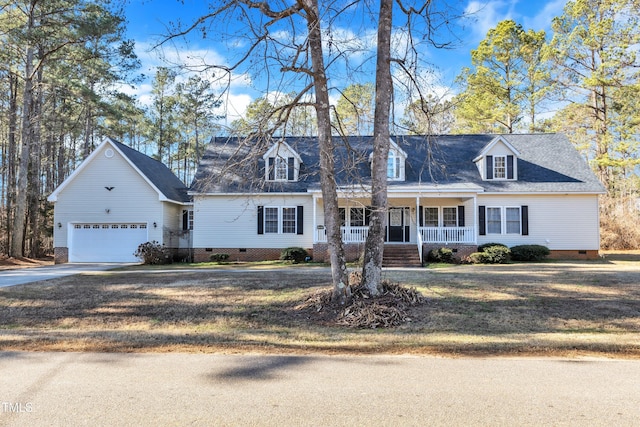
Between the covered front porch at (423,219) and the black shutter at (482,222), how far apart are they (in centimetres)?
36

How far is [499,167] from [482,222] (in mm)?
3076

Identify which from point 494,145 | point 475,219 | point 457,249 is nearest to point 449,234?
point 457,249

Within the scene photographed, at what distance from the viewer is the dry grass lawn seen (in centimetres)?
577

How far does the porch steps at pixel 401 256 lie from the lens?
58.5 ft

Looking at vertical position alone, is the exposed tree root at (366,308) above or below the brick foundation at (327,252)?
below

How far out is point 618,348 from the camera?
562cm

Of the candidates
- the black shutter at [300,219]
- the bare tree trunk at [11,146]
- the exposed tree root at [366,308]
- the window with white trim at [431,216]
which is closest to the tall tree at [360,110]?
the exposed tree root at [366,308]

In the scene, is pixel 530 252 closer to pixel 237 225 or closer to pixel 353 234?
pixel 353 234

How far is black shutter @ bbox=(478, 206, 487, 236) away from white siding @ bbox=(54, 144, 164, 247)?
52.2ft

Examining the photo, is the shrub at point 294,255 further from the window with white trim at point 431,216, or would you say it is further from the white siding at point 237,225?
the window with white trim at point 431,216

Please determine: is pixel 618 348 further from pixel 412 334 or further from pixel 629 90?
pixel 629 90

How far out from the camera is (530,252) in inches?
742

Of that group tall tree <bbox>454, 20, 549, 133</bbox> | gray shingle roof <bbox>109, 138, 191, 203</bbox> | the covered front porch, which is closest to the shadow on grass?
the covered front porch

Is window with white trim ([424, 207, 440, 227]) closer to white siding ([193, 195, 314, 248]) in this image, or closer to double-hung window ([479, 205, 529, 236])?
double-hung window ([479, 205, 529, 236])
